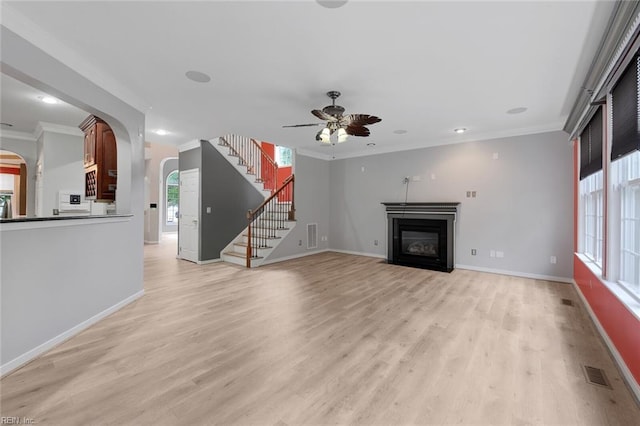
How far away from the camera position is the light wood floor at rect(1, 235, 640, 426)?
169 cm

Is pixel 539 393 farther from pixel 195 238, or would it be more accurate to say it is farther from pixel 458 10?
pixel 195 238

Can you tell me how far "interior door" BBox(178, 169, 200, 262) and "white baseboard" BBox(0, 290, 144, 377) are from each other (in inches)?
108

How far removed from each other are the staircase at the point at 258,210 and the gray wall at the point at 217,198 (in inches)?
7.0

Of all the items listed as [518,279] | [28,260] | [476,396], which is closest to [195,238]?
[28,260]

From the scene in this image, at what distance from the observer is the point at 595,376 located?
6.82 ft

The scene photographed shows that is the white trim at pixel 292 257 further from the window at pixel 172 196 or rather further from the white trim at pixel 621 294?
the window at pixel 172 196

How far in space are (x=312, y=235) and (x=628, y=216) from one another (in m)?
5.72

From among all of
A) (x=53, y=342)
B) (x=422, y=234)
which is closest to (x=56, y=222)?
(x=53, y=342)

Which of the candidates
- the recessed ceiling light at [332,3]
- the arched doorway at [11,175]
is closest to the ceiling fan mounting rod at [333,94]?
the recessed ceiling light at [332,3]

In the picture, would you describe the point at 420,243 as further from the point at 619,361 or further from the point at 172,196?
the point at 172,196

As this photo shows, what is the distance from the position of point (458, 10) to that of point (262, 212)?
5.37 m

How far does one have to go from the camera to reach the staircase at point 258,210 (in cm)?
607

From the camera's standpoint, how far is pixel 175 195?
10984mm

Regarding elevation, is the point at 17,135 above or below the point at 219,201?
above
